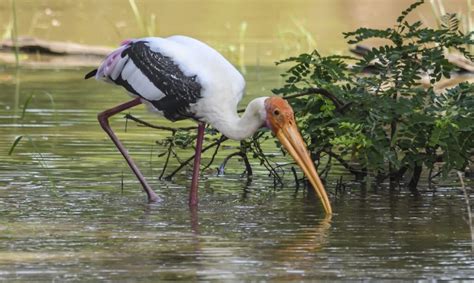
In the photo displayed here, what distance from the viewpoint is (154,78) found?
9.95 metres

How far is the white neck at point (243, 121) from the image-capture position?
31.3 ft

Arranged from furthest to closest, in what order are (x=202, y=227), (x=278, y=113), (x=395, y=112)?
(x=395, y=112) → (x=278, y=113) → (x=202, y=227)

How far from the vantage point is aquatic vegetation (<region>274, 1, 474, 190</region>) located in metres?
10.2

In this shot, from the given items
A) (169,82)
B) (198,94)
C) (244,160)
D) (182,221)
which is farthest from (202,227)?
(244,160)

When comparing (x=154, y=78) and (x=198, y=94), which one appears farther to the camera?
(x=154, y=78)

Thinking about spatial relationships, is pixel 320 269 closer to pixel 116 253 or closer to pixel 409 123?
pixel 116 253

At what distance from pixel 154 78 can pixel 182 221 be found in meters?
1.18

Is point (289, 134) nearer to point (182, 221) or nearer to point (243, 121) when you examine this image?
point (243, 121)

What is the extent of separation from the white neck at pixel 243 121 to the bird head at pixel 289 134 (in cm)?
9

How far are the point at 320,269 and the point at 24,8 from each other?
22.8 metres

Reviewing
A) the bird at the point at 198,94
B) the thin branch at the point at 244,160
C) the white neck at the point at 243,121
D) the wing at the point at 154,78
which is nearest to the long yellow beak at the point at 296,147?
the bird at the point at 198,94

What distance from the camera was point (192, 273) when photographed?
24.5ft

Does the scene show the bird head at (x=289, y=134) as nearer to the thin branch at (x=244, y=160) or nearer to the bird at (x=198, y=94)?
the bird at (x=198, y=94)

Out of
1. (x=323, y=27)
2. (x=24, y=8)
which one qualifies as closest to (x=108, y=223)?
(x=323, y=27)
